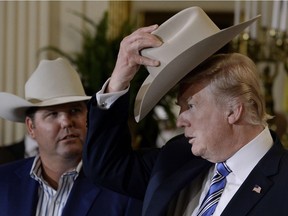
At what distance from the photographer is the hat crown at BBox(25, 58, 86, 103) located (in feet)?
7.60

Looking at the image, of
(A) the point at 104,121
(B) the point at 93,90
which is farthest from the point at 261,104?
(B) the point at 93,90

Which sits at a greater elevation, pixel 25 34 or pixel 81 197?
pixel 25 34

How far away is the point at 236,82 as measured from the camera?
1.58 m

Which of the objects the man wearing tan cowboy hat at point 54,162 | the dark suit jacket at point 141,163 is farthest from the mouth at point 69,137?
the dark suit jacket at point 141,163

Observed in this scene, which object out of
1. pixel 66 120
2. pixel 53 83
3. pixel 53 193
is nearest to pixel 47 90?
pixel 53 83

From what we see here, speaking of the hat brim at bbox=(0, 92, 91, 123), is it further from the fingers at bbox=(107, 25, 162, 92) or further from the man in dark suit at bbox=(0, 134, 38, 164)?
the man in dark suit at bbox=(0, 134, 38, 164)

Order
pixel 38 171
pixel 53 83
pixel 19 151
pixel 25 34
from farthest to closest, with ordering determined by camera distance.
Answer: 1. pixel 25 34
2. pixel 19 151
3. pixel 53 83
4. pixel 38 171

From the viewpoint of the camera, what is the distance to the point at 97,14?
13.2ft

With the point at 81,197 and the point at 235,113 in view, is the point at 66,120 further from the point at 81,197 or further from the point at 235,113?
the point at 235,113

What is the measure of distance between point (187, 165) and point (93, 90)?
1.93 m

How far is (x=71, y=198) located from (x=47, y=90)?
417 mm

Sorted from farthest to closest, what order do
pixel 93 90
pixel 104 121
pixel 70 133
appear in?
pixel 93 90, pixel 70 133, pixel 104 121

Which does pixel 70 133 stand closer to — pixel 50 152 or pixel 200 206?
pixel 50 152

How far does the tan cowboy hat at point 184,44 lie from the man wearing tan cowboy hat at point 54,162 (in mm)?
559
